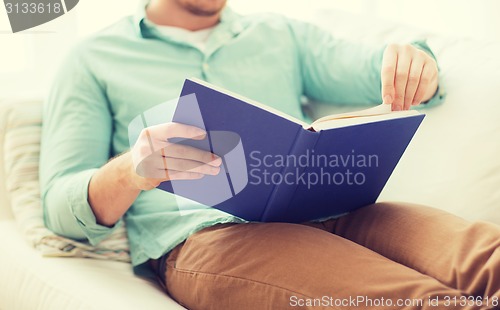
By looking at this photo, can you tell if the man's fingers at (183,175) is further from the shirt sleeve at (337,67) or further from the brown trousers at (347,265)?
the shirt sleeve at (337,67)

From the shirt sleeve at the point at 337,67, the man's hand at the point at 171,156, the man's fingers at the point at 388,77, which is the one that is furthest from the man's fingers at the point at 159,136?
the shirt sleeve at the point at 337,67

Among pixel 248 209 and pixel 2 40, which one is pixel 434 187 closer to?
pixel 248 209

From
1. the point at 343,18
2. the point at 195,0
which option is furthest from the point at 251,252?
the point at 343,18

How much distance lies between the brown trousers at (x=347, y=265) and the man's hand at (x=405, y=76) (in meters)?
0.19

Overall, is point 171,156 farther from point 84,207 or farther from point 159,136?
point 84,207

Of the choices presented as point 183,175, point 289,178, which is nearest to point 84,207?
point 183,175

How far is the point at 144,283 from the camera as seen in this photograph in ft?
3.53

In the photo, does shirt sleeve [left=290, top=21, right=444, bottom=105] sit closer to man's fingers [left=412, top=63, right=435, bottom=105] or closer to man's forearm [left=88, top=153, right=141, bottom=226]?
man's fingers [left=412, top=63, right=435, bottom=105]

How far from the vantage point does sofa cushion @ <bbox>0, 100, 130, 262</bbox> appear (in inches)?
44.6

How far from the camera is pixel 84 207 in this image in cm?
105

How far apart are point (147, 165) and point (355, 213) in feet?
1.28

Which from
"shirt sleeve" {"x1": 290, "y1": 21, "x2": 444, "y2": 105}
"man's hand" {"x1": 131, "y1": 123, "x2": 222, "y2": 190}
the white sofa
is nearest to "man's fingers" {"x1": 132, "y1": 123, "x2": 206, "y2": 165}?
"man's hand" {"x1": 131, "y1": 123, "x2": 222, "y2": 190}

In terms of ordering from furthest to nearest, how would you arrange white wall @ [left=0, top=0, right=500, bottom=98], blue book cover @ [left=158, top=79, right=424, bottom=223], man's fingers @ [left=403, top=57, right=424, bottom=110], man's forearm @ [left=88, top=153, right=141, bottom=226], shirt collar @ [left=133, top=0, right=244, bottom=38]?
white wall @ [left=0, top=0, right=500, bottom=98] < shirt collar @ [left=133, top=0, right=244, bottom=38] < man's fingers @ [left=403, top=57, right=424, bottom=110] < man's forearm @ [left=88, top=153, right=141, bottom=226] < blue book cover @ [left=158, top=79, right=424, bottom=223]

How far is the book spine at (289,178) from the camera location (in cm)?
85
